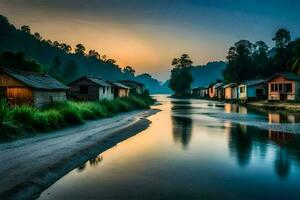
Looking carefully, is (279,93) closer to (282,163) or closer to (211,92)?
(282,163)

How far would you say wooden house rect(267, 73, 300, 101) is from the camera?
58.1 m

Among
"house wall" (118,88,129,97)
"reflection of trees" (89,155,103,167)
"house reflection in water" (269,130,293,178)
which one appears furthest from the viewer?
"house wall" (118,88,129,97)

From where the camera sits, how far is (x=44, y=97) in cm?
3125

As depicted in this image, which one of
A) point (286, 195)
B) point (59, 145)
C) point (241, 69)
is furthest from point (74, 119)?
point (241, 69)

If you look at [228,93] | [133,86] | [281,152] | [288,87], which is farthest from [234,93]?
[281,152]

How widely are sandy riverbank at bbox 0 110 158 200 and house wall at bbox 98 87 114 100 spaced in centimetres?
2714

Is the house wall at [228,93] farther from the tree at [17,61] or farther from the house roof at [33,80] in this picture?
the house roof at [33,80]

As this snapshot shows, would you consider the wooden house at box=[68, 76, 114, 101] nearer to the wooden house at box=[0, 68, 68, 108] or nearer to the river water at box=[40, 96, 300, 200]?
the wooden house at box=[0, 68, 68, 108]

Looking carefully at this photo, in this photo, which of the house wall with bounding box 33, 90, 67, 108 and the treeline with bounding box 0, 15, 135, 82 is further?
the treeline with bounding box 0, 15, 135, 82

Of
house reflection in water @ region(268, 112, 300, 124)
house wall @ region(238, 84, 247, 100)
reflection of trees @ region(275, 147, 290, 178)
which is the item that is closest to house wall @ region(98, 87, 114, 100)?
house reflection in water @ region(268, 112, 300, 124)

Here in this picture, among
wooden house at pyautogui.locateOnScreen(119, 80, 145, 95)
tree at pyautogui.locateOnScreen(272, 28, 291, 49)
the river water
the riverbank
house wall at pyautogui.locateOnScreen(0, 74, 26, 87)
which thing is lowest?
the river water

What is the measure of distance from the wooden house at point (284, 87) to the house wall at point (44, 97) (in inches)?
1615

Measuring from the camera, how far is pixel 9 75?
2894 cm

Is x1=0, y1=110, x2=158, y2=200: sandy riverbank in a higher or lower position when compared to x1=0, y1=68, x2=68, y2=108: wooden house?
lower
